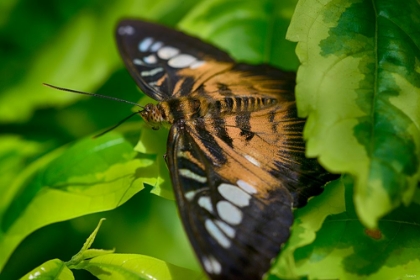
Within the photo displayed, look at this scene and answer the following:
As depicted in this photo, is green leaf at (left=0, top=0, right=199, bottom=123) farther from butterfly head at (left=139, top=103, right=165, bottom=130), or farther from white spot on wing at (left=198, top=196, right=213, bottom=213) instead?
white spot on wing at (left=198, top=196, right=213, bottom=213)

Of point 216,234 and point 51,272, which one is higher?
point 216,234

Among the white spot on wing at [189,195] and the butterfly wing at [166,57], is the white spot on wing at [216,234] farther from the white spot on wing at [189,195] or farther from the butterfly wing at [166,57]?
the butterfly wing at [166,57]

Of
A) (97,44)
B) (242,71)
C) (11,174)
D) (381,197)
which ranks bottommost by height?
(11,174)

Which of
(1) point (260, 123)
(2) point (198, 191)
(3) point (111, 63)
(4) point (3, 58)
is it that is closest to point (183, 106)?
(1) point (260, 123)

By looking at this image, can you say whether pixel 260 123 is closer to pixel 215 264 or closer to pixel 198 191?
pixel 198 191

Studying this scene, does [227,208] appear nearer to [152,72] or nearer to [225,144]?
[225,144]

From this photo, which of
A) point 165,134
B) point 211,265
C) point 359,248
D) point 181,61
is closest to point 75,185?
point 165,134

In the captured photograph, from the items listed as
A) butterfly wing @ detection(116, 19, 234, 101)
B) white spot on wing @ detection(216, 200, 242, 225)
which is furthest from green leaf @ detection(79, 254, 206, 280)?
butterfly wing @ detection(116, 19, 234, 101)
